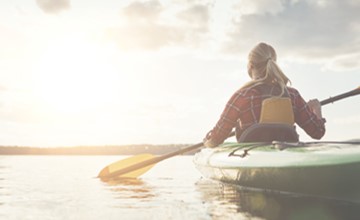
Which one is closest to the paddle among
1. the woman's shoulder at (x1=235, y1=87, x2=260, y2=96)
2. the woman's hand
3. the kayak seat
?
the woman's hand

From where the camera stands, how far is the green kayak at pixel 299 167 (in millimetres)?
4598

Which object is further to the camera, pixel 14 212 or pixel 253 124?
pixel 253 124

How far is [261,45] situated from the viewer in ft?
20.4

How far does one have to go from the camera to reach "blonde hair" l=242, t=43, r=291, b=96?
19.8 ft

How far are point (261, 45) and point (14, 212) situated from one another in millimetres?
3873

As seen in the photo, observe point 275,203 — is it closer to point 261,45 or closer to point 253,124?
point 253,124

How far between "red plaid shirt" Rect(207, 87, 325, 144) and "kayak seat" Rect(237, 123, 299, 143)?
118 millimetres

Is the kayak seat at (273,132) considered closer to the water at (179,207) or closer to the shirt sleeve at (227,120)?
the shirt sleeve at (227,120)

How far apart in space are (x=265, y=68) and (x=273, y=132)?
90 centimetres

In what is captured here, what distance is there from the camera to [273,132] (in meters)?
6.14

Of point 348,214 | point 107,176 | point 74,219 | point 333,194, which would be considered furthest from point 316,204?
point 107,176

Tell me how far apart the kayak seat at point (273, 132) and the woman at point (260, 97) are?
0.12m

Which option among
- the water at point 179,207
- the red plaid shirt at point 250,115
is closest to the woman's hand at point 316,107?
the red plaid shirt at point 250,115

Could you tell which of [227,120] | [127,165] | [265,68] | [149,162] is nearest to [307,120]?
[265,68]
